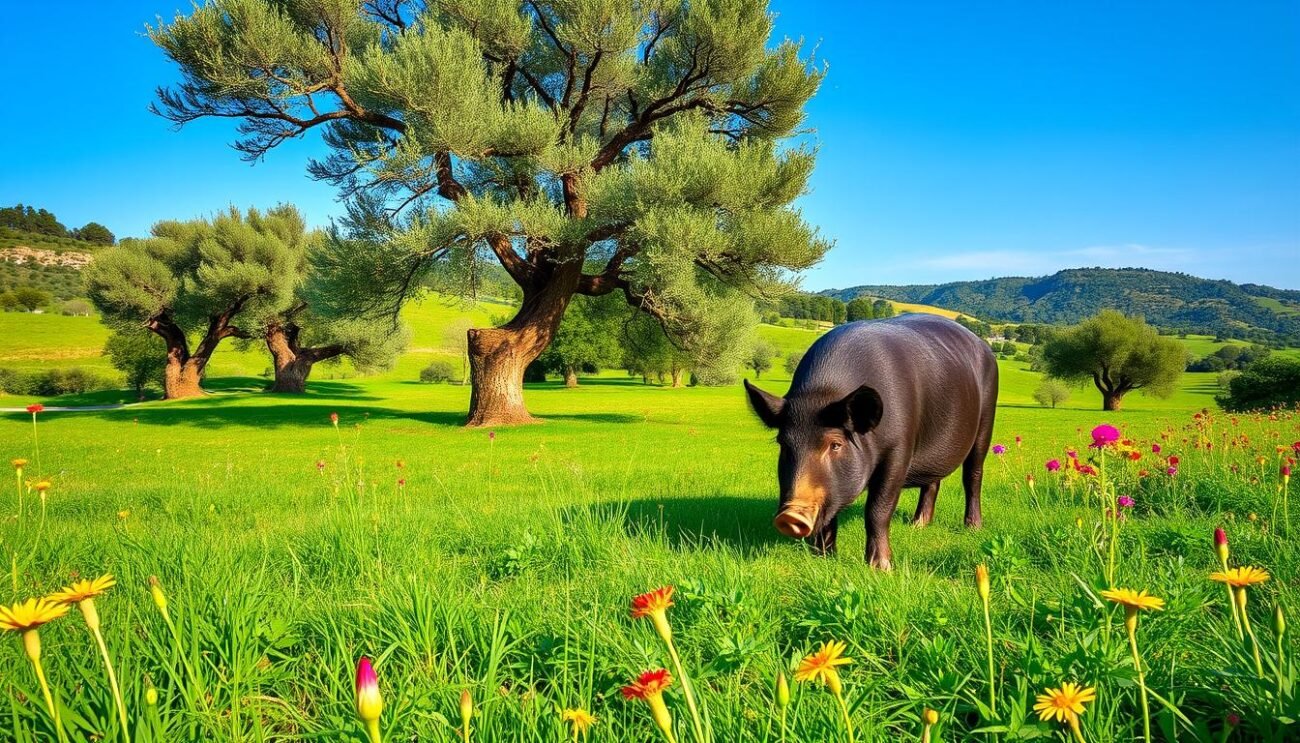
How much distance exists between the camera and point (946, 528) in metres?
5.85

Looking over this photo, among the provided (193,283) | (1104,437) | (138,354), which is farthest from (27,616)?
(138,354)

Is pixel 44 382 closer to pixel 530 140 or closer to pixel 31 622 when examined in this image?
pixel 530 140

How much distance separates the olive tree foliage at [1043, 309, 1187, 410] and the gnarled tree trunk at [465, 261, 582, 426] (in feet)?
171

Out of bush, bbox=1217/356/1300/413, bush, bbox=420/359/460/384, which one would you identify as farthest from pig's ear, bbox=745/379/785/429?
bush, bbox=420/359/460/384

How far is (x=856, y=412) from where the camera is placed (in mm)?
4004

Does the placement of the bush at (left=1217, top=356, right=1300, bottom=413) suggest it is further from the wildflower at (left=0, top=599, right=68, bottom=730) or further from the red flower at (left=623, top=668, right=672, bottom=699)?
the wildflower at (left=0, top=599, right=68, bottom=730)

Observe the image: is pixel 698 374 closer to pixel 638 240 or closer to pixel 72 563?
pixel 638 240

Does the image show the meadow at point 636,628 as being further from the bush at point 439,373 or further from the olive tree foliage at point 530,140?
the bush at point 439,373

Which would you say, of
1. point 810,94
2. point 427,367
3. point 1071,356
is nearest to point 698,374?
point 810,94

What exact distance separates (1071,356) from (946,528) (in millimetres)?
60813

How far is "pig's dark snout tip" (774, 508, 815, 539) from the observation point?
3660 millimetres

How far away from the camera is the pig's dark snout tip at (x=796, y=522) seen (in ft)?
12.0

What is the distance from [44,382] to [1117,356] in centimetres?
8704

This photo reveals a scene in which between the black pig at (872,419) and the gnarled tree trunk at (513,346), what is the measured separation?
17344mm
